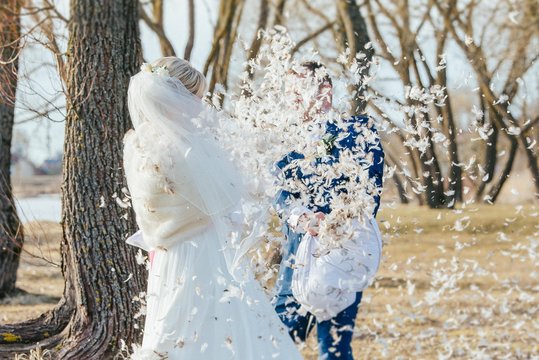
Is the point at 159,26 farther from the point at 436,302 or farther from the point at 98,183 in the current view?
the point at 98,183

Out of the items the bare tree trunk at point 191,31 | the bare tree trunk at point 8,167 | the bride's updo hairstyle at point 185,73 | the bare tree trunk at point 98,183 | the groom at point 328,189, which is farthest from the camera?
the bare tree trunk at point 191,31

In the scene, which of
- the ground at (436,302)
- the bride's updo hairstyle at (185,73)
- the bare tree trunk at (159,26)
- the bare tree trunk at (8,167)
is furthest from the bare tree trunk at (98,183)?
the bare tree trunk at (159,26)

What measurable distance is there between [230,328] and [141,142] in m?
1.00

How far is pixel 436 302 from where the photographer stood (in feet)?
24.6

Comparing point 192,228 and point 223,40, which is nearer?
point 192,228

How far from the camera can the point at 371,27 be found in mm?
20594

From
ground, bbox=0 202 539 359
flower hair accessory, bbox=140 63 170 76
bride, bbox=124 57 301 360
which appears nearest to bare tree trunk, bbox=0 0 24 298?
ground, bbox=0 202 539 359

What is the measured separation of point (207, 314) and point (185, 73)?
1.18 meters

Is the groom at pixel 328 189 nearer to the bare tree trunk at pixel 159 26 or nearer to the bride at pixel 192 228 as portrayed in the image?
the bride at pixel 192 228

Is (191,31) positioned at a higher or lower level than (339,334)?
higher

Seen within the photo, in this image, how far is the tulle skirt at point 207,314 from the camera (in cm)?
434

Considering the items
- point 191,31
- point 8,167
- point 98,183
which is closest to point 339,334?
point 98,183

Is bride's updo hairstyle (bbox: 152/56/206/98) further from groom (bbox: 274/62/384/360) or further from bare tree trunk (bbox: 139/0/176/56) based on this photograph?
bare tree trunk (bbox: 139/0/176/56)

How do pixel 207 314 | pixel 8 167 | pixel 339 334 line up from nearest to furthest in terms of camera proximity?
pixel 207 314, pixel 339 334, pixel 8 167
